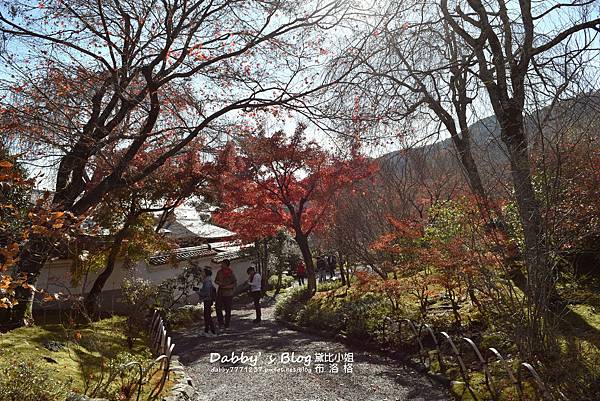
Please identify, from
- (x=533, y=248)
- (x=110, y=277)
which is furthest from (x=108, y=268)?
(x=533, y=248)

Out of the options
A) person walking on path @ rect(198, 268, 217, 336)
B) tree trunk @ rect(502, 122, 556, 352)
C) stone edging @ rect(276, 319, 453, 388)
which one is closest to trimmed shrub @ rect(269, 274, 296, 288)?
stone edging @ rect(276, 319, 453, 388)

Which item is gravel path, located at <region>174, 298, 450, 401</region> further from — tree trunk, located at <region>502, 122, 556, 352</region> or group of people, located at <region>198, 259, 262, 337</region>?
tree trunk, located at <region>502, 122, 556, 352</region>

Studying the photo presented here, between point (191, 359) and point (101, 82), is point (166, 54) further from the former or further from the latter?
point (191, 359)

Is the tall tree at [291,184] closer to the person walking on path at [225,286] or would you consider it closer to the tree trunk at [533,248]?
the person walking on path at [225,286]

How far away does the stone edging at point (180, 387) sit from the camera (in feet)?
16.8

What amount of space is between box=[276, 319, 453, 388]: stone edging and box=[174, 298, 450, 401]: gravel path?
0.11 meters

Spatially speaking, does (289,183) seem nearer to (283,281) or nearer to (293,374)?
(293,374)

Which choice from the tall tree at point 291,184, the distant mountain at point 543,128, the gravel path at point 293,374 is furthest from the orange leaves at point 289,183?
the distant mountain at point 543,128

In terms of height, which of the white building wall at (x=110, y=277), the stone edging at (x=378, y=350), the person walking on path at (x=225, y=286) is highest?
the white building wall at (x=110, y=277)

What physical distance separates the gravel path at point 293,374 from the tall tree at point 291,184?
226 inches

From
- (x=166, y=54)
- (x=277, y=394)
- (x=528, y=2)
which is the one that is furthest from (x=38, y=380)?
(x=528, y=2)

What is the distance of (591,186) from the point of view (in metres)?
4.86

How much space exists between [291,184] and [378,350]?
7.76 m

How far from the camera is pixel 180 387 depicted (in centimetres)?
559
